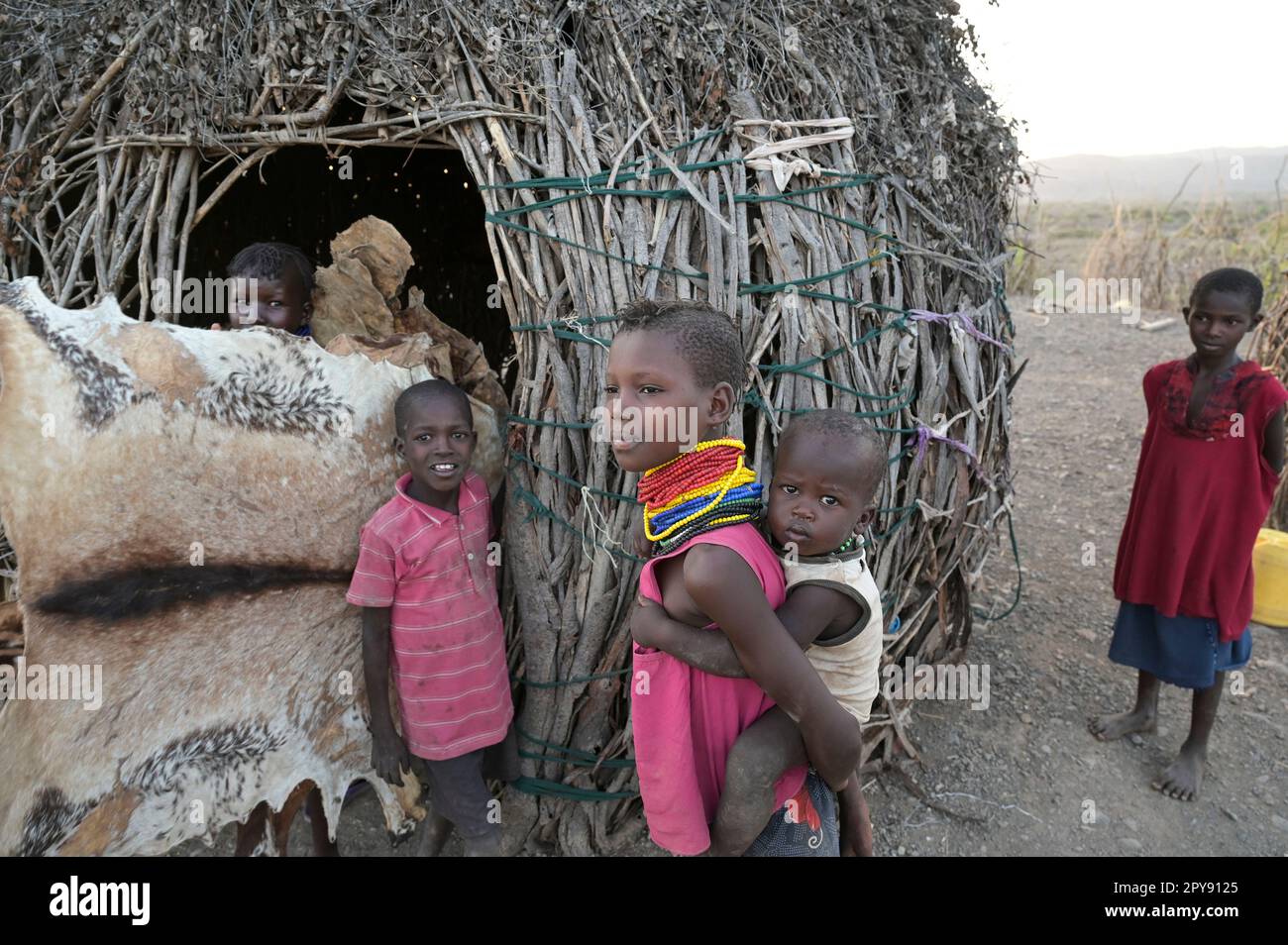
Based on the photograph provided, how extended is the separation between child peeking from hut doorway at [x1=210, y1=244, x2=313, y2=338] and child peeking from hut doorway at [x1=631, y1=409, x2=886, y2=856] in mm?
1631

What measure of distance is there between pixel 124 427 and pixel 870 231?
210cm

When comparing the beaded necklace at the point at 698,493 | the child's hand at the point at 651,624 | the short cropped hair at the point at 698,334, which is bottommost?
the child's hand at the point at 651,624

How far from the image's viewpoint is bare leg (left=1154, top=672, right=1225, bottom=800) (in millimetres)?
3197

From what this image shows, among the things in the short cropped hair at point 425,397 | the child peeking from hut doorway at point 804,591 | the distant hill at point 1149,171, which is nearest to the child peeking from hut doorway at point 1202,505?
the child peeking from hut doorway at point 804,591

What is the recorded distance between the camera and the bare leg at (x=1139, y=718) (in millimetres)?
3480

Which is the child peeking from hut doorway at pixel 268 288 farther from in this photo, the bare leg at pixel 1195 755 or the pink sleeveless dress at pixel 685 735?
the bare leg at pixel 1195 755

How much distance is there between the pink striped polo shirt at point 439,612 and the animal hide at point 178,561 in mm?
208

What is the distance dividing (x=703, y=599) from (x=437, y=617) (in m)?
0.97

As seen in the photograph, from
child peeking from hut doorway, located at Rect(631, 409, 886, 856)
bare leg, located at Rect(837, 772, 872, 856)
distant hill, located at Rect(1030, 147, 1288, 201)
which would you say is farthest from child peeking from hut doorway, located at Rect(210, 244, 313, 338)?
distant hill, located at Rect(1030, 147, 1288, 201)

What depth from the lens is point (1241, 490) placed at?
3.07 meters

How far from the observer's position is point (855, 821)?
211 cm

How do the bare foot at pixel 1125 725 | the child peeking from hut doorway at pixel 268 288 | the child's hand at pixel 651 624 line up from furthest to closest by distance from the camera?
the bare foot at pixel 1125 725
the child peeking from hut doorway at pixel 268 288
the child's hand at pixel 651 624

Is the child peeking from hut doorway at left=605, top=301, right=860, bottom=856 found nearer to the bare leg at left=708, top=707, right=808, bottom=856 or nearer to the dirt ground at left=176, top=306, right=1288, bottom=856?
the bare leg at left=708, top=707, right=808, bottom=856

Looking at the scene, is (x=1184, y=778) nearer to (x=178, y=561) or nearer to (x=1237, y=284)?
(x=1237, y=284)
